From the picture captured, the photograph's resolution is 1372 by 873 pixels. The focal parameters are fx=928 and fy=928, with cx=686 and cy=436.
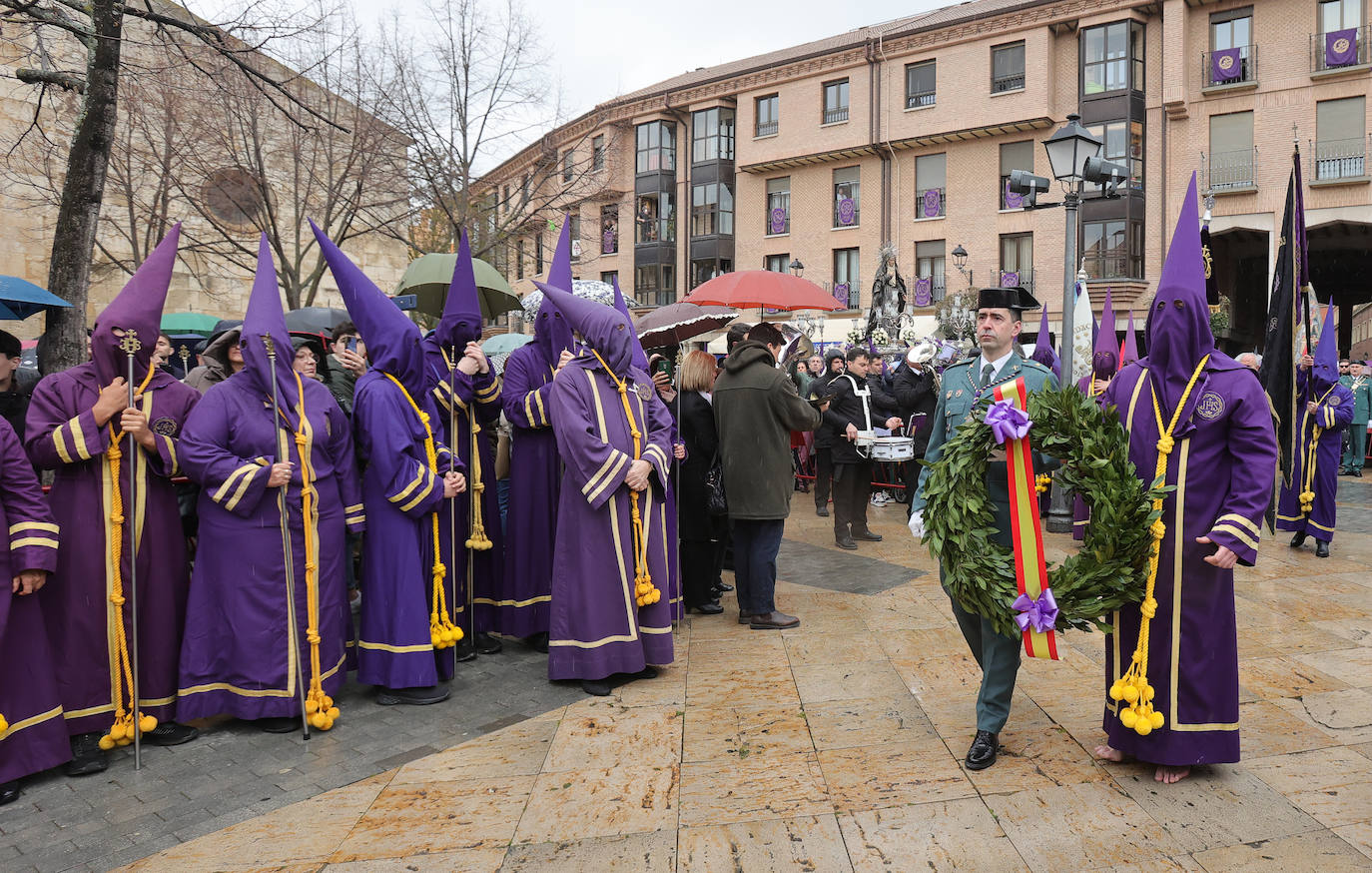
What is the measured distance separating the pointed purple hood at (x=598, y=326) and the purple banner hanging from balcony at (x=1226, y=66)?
99.1 ft

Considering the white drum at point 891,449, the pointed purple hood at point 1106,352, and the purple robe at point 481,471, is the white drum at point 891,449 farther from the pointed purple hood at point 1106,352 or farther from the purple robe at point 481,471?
the purple robe at point 481,471

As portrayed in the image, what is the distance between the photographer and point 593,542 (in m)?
5.39

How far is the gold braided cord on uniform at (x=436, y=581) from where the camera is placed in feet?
17.5

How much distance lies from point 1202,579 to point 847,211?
3333 centimetres

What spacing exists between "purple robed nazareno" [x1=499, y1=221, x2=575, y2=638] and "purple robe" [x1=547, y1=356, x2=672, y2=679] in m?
0.85

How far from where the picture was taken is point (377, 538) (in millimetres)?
5281

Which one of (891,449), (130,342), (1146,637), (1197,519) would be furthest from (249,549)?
(891,449)

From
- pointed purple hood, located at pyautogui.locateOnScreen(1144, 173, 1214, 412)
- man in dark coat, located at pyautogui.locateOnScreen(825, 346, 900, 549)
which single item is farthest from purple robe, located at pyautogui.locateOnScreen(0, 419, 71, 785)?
man in dark coat, located at pyautogui.locateOnScreen(825, 346, 900, 549)

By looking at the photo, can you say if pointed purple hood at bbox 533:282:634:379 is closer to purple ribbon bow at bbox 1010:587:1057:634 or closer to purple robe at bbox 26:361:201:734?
purple robe at bbox 26:361:201:734

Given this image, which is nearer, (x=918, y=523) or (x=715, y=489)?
(x=918, y=523)

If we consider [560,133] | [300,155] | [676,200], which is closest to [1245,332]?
[676,200]

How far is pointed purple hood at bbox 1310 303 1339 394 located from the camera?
29.4ft

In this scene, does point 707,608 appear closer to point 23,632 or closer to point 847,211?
point 23,632

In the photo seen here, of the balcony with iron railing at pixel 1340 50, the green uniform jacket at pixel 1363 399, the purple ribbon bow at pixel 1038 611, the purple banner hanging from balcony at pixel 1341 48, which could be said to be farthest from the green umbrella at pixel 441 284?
the purple banner hanging from balcony at pixel 1341 48
